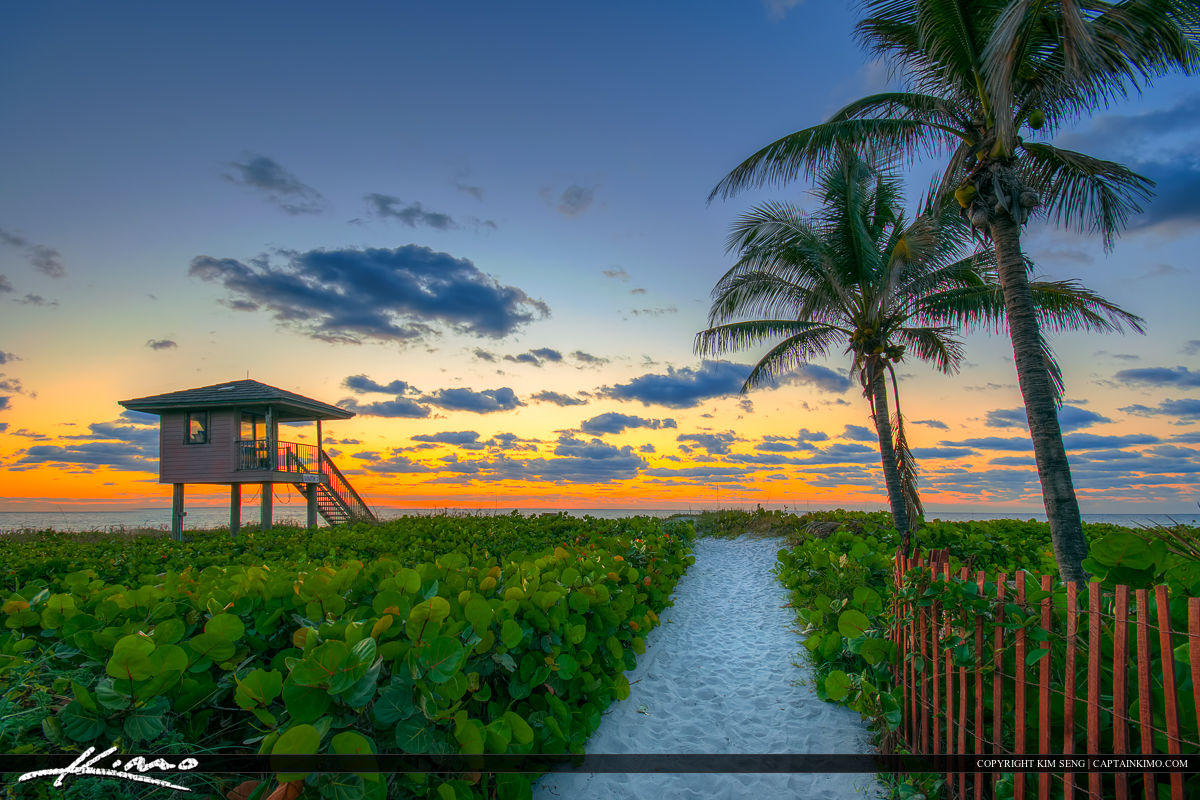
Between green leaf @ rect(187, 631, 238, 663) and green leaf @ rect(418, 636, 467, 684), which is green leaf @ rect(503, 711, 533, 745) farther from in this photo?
green leaf @ rect(187, 631, 238, 663)

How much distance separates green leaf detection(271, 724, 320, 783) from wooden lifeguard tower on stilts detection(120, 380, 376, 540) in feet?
63.4

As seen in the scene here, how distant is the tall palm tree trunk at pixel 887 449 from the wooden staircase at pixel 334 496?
17.3m

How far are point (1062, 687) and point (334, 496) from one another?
22.3m

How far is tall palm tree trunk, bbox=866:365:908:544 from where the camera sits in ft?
39.3

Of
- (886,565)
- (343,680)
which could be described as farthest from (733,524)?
(343,680)

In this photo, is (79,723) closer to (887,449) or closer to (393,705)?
(393,705)

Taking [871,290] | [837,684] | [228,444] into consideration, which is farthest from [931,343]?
[228,444]

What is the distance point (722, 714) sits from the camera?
5.28m

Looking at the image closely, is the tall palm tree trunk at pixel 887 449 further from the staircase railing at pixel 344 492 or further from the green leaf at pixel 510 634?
the staircase railing at pixel 344 492

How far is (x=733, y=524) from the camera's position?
18438 mm

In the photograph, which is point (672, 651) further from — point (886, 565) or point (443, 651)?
point (443, 651)

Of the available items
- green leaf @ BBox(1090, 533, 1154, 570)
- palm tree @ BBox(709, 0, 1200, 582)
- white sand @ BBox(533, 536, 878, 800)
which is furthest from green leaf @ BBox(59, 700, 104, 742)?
palm tree @ BBox(709, 0, 1200, 582)

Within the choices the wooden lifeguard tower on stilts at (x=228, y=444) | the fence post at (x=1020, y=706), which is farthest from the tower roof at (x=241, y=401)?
the fence post at (x=1020, y=706)

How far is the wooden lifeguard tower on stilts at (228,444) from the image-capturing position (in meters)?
18.9
